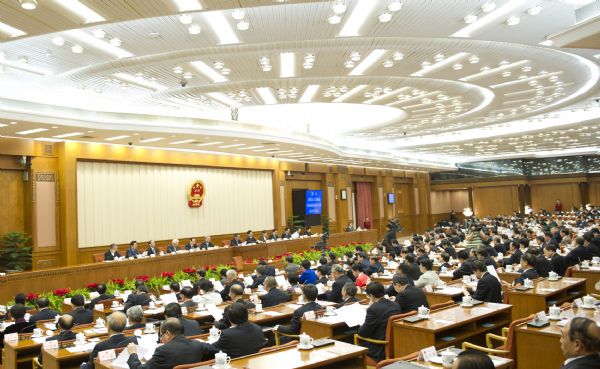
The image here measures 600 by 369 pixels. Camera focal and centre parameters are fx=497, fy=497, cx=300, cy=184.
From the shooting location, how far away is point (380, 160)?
2398 cm

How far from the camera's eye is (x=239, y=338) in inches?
181

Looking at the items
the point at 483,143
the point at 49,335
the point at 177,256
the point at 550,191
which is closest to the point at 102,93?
the point at 177,256

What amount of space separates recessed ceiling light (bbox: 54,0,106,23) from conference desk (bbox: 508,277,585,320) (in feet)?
20.6

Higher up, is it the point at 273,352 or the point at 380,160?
the point at 380,160

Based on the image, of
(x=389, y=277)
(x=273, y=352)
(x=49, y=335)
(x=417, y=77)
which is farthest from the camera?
(x=417, y=77)

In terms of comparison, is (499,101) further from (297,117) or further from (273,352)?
(273,352)

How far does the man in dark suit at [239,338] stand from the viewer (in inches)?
180

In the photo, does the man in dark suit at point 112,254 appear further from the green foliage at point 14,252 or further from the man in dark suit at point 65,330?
the man in dark suit at point 65,330

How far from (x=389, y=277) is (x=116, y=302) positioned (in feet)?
16.1

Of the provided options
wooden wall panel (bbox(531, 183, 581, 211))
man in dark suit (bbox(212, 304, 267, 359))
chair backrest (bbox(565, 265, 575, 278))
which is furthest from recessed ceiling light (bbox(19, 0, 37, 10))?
wooden wall panel (bbox(531, 183, 581, 211))

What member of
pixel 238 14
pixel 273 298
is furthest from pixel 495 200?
pixel 238 14

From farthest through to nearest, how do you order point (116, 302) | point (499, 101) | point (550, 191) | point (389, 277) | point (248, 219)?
1. point (550, 191)
2. point (248, 219)
3. point (499, 101)
4. point (389, 277)
5. point (116, 302)

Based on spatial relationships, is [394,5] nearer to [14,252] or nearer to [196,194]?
[14,252]

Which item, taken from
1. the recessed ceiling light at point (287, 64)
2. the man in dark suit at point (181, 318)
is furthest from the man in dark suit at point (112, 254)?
the man in dark suit at point (181, 318)
